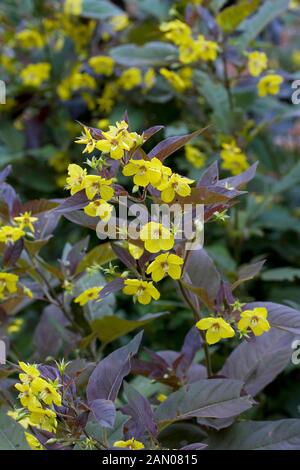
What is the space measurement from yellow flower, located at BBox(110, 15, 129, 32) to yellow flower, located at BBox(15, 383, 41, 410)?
1.52 m

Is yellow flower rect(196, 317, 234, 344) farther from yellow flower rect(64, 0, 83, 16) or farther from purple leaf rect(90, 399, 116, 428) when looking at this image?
yellow flower rect(64, 0, 83, 16)

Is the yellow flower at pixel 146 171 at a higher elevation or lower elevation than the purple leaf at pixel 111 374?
higher

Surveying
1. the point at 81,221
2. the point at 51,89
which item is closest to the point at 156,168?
the point at 81,221

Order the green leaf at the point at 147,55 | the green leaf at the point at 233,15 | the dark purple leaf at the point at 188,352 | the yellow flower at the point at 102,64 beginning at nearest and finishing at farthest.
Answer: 1. the dark purple leaf at the point at 188,352
2. the green leaf at the point at 233,15
3. the green leaf at the point at 147,55
4. the yellow flower at the point at 102,64

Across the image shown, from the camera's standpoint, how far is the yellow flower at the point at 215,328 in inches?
36.6

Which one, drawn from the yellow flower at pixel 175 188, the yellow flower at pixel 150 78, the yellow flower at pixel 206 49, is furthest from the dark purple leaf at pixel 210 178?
the yellow flower at pixel 150 78

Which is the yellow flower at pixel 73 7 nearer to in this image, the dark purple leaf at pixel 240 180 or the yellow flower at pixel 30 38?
the yellow flower at pixel 30 38

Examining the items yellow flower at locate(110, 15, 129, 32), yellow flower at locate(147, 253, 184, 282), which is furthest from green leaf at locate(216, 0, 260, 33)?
yellow flower at locate(147, 253, 184, 282)

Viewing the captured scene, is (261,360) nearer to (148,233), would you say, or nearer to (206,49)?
(148,233)

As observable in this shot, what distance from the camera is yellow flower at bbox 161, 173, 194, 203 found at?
0.90 m

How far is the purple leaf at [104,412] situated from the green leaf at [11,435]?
0.45ft

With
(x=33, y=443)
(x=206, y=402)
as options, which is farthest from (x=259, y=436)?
(x=33, y=443)

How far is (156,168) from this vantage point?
89 cm

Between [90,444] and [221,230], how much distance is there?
43.3 inches
